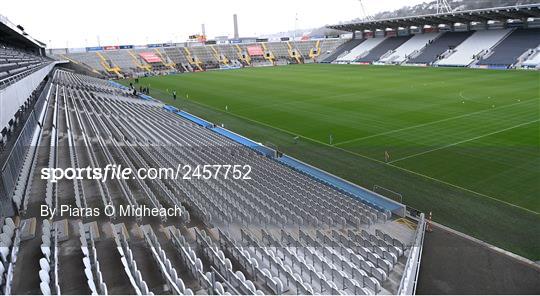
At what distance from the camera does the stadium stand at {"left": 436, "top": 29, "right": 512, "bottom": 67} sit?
60156mm

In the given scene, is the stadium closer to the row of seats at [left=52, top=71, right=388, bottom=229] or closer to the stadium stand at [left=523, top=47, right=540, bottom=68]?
the row of seats at [left=52, top=71, right=388, bottom=229]

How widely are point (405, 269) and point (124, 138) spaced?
56.4 feet

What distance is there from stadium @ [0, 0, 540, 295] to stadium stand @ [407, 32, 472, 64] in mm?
29635

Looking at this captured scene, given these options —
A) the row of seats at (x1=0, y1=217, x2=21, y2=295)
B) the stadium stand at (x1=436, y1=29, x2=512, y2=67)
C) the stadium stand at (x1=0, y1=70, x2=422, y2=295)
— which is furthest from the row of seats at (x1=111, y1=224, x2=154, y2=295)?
the stadium stand at (x1=436, y1=29, x2=512, y2=67)

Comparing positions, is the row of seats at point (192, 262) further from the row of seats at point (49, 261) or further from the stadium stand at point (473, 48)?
the stadium stand at point (473, 48)

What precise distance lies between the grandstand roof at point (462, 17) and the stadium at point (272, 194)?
2478 cm

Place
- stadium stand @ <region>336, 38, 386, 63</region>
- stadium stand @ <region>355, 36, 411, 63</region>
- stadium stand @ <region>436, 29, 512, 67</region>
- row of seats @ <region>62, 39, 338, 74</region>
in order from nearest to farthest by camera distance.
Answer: stadium stand @ <region>436, 29, 512, 67</region> → stadium stand @ <region>355, 36, 411, 63</region> → stadium stand @ <region>336, 38, 386, 63</region> → row of seats @ <region>62, 39, 338, 74</region>

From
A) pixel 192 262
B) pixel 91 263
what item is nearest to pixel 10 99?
pixel 91 263

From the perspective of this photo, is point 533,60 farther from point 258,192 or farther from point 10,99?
point 10,99

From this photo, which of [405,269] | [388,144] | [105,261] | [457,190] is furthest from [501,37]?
[105,261]

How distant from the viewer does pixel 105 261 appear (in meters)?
9.30

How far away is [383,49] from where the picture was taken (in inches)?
3036

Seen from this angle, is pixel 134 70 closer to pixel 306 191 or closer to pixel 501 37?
pixel 501 37

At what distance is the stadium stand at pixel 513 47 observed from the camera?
55.0 m
